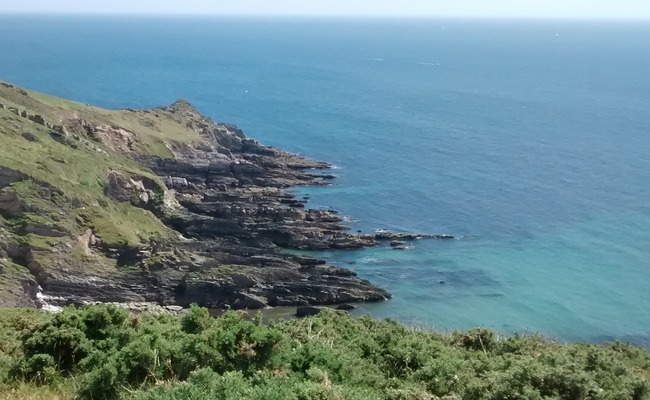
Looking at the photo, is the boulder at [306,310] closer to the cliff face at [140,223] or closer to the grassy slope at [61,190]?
the cliff face at [140,223]

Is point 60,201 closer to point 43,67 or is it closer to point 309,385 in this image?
point 309,385

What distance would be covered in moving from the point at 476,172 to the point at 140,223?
45.1 metres

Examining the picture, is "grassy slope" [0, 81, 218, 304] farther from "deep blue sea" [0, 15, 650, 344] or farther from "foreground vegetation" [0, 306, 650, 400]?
"foreground vegetation" [0, 306, 650, 400]

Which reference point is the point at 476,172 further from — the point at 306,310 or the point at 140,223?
the point at 140,223

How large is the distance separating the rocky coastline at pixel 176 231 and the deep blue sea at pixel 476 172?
13.1 ft

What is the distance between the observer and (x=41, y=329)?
46.6ft

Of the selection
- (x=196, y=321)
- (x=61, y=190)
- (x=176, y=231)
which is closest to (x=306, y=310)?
(x=176, y=231)

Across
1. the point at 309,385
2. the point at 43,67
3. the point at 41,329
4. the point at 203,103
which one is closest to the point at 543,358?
the point at 309,385

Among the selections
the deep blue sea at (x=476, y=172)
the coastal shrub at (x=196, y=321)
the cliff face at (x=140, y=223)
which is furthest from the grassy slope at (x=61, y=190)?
the coastal shrub at (x=196, y=321)

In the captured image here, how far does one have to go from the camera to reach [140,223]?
55.1m

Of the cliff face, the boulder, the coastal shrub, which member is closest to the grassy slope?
the cliff face

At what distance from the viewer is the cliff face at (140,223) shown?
1839 inches

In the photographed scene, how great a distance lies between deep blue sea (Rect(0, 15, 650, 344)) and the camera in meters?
52.3

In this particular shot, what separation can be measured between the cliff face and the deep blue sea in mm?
5229
